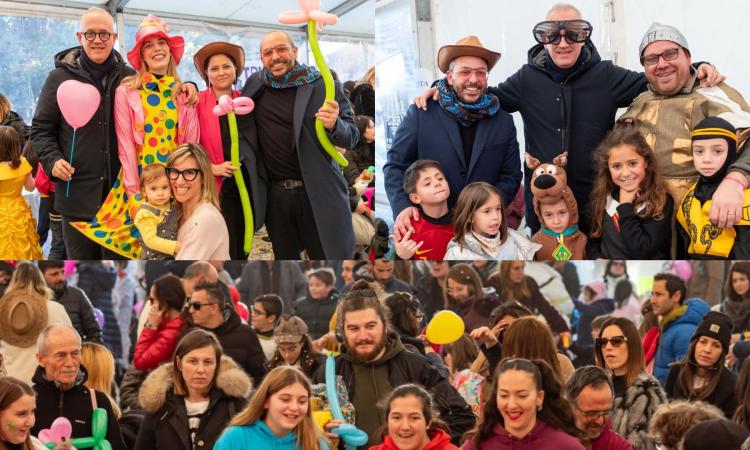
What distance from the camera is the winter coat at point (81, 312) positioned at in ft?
13.9

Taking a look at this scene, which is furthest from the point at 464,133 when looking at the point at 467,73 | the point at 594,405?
the point at 594,405

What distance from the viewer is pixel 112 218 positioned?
4.46 meters

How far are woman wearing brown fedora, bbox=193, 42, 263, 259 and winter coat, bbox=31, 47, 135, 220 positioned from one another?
0.42 metres

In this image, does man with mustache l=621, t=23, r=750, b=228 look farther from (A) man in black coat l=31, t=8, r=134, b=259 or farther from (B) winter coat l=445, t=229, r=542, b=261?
(A) man in black coat l=31, t=8, r=134, b=259

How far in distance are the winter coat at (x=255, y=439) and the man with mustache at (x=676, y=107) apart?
1973mm

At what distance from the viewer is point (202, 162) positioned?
4230 mm

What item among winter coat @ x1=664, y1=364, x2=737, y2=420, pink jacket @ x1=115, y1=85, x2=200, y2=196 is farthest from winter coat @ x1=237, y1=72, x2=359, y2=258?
winter coat @ x1=664, y1=364, x2=737, y2=420

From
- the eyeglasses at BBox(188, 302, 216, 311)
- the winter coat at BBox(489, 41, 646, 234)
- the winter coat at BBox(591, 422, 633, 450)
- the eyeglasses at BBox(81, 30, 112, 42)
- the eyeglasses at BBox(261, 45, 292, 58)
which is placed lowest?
the winter coat at BBox(591, 422, 633, 450)

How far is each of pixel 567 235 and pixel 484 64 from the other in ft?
2.97

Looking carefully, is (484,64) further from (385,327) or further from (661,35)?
(385,327)

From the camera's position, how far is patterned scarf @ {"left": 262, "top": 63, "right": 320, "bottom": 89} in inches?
177

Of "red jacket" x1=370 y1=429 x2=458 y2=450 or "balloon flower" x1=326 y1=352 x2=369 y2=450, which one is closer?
"red jacket" x1=370 y1=429 x2=458 y2=450

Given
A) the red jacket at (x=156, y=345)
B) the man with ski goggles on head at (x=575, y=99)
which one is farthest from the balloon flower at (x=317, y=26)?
the red jacket at (x=156, y=345)

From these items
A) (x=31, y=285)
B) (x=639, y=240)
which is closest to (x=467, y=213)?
(x=639, y=240)
